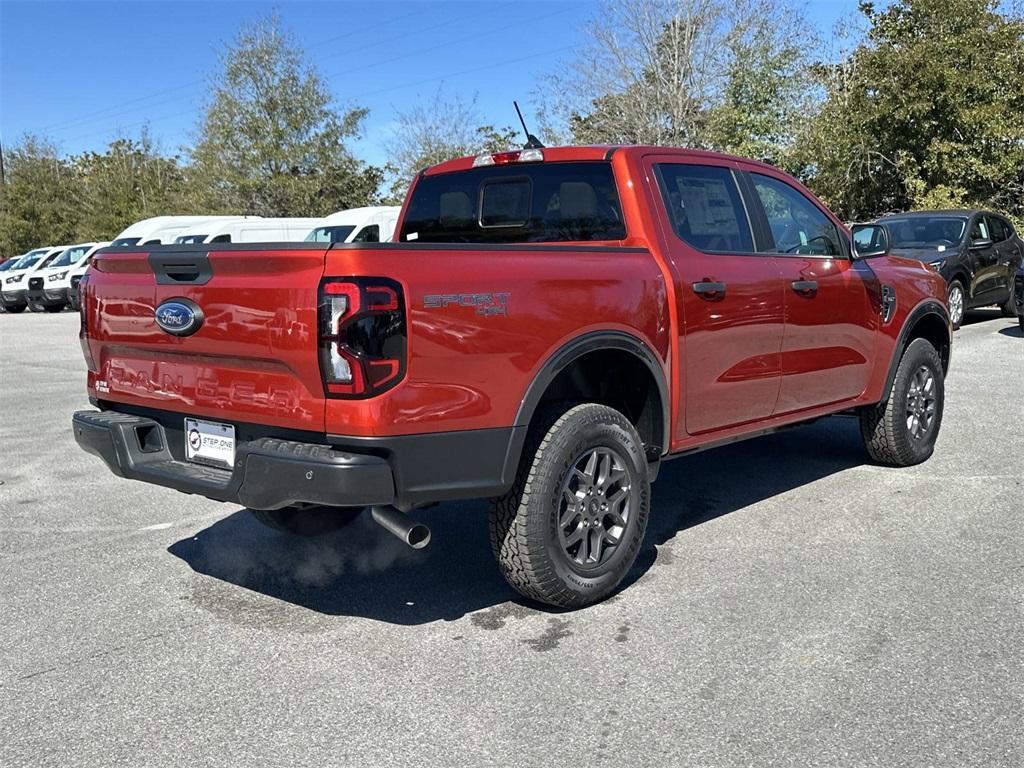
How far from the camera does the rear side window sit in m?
4.54

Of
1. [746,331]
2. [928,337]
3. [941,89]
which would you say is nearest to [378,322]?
[746,331]

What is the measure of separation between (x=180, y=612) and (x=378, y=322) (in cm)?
164

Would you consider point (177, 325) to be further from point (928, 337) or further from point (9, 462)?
point (928, 337)

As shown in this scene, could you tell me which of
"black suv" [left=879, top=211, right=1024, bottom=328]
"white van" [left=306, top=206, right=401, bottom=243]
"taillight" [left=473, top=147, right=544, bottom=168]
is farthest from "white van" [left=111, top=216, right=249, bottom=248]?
"taillight" [left=473, top=147, right=544, bottom=168]

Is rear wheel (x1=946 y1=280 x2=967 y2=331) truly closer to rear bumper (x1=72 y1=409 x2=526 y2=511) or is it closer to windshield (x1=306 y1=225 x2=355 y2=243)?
rear bumper (x1=72 y1=409 x2=526 y2=511)

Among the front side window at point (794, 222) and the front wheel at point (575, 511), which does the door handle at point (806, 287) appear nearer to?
the front side window at point (794, 222)

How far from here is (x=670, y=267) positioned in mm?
4301

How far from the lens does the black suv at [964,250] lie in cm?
1382

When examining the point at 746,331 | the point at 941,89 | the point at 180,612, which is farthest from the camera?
the point at 941,89

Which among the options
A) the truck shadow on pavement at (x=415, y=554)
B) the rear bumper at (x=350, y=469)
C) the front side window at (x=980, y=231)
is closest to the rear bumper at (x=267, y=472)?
the rear bumper at (x=350, y=469)

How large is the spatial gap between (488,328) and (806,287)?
7.61 ft

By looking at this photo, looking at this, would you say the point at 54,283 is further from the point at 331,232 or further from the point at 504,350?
the point at 504,350

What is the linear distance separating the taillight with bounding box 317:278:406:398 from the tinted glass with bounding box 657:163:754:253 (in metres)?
1.75

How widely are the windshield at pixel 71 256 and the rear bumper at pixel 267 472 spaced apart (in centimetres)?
2449
